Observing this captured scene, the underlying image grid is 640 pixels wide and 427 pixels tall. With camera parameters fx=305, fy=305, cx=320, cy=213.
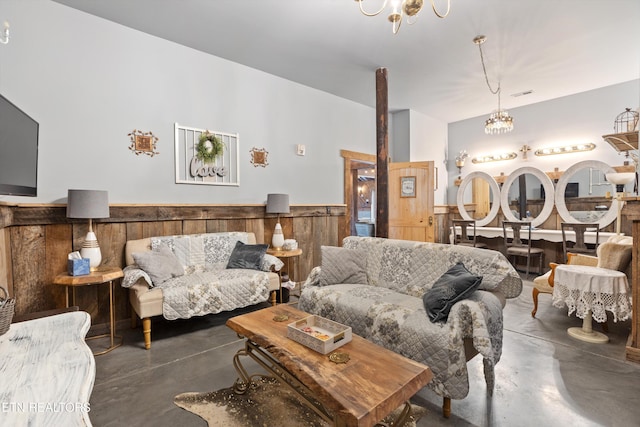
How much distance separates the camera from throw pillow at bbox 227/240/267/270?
11.1ft

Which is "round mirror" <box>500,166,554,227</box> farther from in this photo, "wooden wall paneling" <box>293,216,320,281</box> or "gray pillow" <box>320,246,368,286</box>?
"gray pillow" <box>320,246,368,286</box>

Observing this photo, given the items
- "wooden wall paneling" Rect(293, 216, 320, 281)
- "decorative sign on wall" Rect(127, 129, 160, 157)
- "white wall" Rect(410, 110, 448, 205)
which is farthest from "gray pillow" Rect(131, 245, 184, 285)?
"white wall" Rect(410, 110, 448, 205)

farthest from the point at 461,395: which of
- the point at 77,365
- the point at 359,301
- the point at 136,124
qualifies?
the point at 136,124

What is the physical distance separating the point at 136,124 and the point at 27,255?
4.93ft

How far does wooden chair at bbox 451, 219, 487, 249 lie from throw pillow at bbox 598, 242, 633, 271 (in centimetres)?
253

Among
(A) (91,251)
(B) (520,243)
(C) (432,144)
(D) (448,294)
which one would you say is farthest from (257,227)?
(B) (520,243)

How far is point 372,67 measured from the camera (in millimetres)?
3959

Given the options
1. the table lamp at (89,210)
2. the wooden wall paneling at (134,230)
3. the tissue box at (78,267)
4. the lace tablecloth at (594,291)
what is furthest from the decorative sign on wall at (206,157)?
the lace tablecloth at (594,291)

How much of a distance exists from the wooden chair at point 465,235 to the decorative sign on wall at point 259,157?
361cm

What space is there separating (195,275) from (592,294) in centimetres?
364

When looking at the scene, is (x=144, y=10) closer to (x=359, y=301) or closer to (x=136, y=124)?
(x=136, y=124)

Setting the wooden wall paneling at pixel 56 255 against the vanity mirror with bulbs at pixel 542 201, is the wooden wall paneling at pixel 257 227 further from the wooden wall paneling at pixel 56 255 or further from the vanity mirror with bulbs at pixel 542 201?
the vanity mirror with bulbs at pixel 542 201

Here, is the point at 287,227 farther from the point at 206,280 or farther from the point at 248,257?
the point at 206,280

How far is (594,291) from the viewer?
8.50 feet
